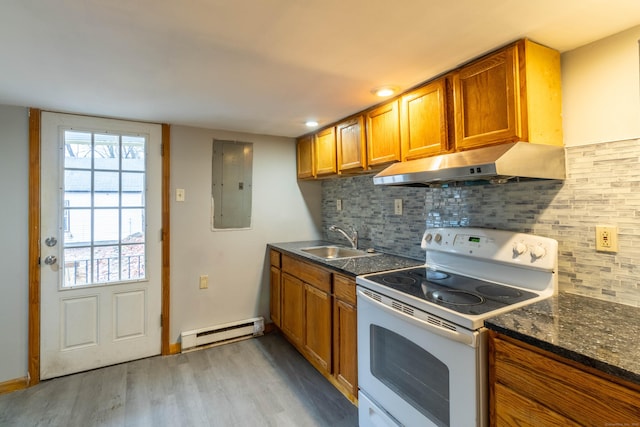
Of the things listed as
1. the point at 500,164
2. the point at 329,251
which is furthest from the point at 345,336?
the point at 500,164

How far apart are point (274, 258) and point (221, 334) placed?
847mm

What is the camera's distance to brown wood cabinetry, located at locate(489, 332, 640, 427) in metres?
0.84

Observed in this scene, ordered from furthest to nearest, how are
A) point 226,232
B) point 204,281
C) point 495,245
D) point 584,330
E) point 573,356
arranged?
point 226,232 < point 204,281 < point 495,245 < point 584,330 < point 573,356

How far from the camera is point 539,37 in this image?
1.35m

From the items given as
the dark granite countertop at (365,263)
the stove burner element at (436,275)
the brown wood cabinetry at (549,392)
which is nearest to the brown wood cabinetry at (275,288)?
the dark granite countertop at (365,263)

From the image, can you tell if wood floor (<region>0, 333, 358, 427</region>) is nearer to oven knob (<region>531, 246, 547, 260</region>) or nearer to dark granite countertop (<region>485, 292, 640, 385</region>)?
dark granite countertop (<region>485, 292, 640, 385</region>)

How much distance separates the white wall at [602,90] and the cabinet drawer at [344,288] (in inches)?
51.7

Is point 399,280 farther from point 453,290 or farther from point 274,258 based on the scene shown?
point 274,258

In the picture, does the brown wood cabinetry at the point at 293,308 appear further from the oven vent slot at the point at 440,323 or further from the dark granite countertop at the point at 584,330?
the dark granite countertop at the point at 584,330

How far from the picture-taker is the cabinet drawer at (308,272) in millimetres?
2201

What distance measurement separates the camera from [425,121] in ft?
5.94

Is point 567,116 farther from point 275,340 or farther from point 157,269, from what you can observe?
point 157,269

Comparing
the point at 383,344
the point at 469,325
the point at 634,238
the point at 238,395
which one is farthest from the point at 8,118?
the point at 634,238

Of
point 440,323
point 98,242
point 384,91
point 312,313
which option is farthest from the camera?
point 98,242
